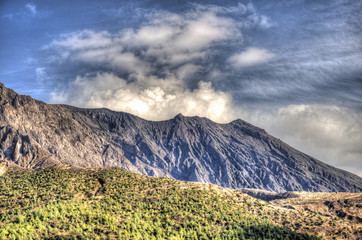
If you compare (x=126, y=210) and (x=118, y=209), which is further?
(x=126, y=210)

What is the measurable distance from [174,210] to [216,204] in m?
8.79

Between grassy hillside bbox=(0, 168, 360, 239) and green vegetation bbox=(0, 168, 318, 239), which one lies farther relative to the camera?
grassy hillside bbox=(0, 168, 360, 239)

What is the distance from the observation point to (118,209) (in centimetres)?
4734

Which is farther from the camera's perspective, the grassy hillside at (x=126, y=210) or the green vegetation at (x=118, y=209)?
the grassy hillside at (x=126, y=210)

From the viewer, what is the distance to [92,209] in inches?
1828

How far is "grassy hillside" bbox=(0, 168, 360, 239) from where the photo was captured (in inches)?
1565

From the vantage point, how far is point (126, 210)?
156 ft

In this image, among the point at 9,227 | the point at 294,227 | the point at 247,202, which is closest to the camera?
the point at 9,227

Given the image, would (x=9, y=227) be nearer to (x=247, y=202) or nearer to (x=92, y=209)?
(x=92, y=209)

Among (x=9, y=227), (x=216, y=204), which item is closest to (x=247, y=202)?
(x=216, y=204)

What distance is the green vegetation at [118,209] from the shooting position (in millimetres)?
39500

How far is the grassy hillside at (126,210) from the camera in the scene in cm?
3975

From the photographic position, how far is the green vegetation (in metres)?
39.5

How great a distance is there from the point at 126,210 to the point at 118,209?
4.48ft
